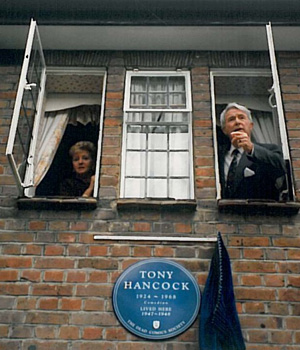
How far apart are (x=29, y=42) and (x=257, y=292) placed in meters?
3.11

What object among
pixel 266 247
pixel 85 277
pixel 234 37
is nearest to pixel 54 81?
pixel 234 37

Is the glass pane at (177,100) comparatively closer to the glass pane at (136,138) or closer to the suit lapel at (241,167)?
the glass pane at (136,138)

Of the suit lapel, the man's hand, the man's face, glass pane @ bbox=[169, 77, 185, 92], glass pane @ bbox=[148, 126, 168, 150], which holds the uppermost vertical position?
glass pane @ bbox=[169, 77, 185, 92]

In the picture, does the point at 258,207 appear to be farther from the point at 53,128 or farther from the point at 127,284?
the point at 53,128

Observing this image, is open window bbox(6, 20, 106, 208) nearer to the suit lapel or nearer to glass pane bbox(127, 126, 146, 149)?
glass pane bbox(127, 126, 146, 149)

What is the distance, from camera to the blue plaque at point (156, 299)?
4258 millimetres

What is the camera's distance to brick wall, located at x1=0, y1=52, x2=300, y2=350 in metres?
4.24

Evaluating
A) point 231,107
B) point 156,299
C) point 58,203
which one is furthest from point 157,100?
point 156,299

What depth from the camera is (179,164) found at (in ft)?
17.6

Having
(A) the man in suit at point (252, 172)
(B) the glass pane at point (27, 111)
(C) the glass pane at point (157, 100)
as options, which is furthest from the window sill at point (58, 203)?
(C) the glass pane at point (157, 100)

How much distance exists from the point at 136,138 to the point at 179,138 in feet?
1.46

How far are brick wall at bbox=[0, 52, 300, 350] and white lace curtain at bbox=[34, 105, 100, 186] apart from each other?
0.47 metres

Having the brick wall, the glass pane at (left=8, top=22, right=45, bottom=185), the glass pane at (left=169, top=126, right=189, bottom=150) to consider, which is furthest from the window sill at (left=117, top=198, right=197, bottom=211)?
the glass pane at (left=8, top=22, right=45, bottom=185)

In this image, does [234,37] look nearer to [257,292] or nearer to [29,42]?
[29,42]
